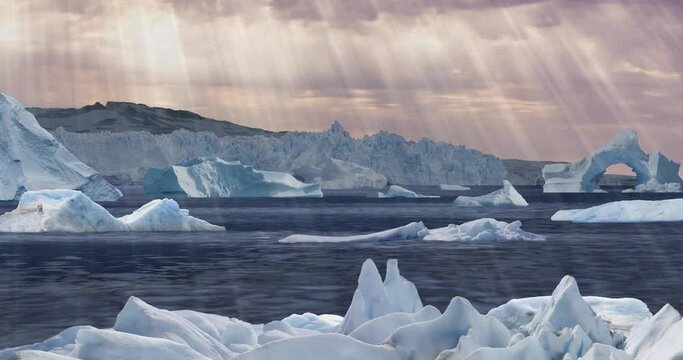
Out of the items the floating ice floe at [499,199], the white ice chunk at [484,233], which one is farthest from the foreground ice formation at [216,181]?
the white ice chunk at [484,233]

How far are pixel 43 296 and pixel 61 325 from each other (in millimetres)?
4208

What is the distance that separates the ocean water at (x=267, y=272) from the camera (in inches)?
623

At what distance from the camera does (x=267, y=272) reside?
22.0 metres

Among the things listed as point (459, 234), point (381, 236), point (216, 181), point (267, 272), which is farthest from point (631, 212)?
point (216, 181)

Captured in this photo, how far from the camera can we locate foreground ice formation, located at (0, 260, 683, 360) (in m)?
8.17

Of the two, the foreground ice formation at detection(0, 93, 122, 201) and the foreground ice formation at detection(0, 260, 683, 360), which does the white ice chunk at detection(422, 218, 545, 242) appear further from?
the foreground ice formation at detection(0, 93, 122, 201)

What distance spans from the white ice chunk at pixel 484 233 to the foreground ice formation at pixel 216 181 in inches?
1650

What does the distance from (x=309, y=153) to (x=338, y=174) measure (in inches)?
304

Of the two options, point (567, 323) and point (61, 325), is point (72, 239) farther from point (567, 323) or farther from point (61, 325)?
point (567, 323)

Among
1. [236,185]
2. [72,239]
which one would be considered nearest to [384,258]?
[72,239]

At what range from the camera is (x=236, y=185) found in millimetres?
80000

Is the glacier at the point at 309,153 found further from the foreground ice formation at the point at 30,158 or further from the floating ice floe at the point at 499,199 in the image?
the foreground ice formation at the point at 30,158

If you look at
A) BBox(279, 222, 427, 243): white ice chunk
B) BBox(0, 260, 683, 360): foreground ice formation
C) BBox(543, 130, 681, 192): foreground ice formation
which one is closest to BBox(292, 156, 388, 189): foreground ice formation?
BBox(543, 130, 681, 192): foreground ice formation

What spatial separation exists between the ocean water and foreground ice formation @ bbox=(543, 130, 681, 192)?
1391 inches
